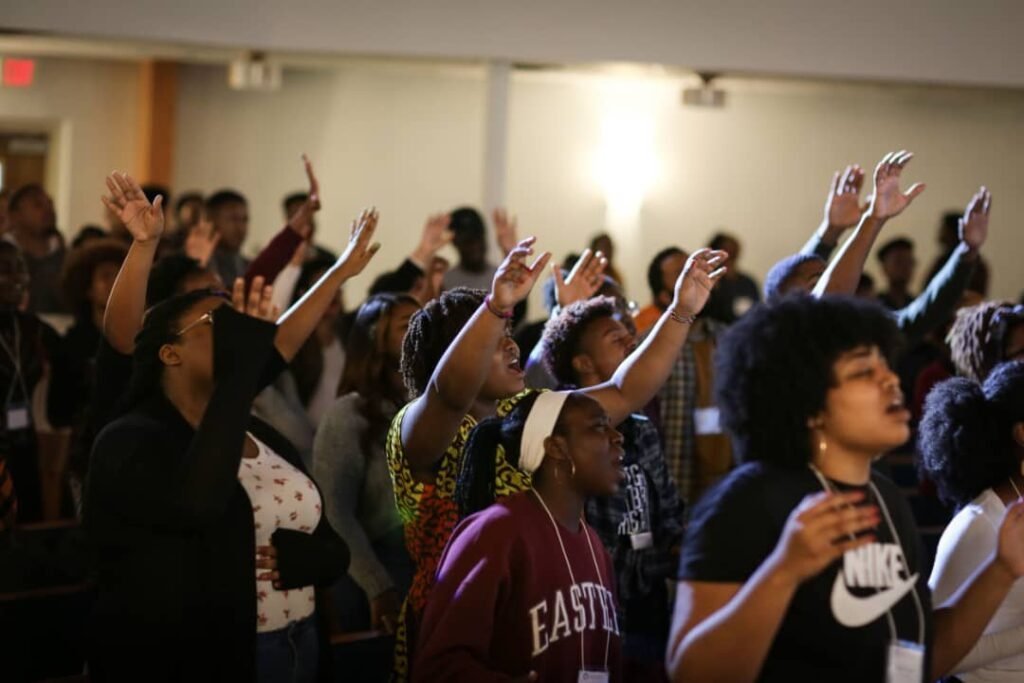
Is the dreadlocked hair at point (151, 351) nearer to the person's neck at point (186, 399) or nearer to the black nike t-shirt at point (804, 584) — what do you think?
the person's neck at point (186, 399)

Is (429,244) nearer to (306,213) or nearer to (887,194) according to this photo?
(306,213)

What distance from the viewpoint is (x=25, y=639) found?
3592mm

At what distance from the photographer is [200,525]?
2.65 meters

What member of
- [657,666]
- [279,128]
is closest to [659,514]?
[657,666]

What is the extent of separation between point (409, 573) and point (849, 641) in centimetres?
200

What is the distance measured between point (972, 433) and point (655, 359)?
719 millimetres

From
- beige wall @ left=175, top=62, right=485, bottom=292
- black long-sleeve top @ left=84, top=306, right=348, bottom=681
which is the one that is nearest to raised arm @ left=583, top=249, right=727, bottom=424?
black long-sleeve top @ left=84, top=306, right=348, bottom=681

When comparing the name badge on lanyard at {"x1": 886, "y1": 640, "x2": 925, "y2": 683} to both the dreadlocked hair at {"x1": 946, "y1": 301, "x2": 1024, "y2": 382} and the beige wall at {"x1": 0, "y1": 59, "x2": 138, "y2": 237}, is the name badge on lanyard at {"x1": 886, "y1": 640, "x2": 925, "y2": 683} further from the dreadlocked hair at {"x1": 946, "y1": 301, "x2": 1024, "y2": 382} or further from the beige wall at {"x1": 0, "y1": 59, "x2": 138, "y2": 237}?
the beige wall at {"x1": 0, "y1": 59, "x2": 138, "y2": 237}

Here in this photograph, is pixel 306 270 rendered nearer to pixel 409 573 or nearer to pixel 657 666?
pixel 409 573

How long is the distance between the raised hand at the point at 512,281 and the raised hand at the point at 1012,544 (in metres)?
1.02

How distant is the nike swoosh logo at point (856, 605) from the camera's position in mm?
2053

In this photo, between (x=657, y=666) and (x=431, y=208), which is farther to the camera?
(x=431, y=208)

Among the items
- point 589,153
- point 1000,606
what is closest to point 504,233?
point 1000,606

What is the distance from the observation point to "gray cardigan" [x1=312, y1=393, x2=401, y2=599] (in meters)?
3.78
